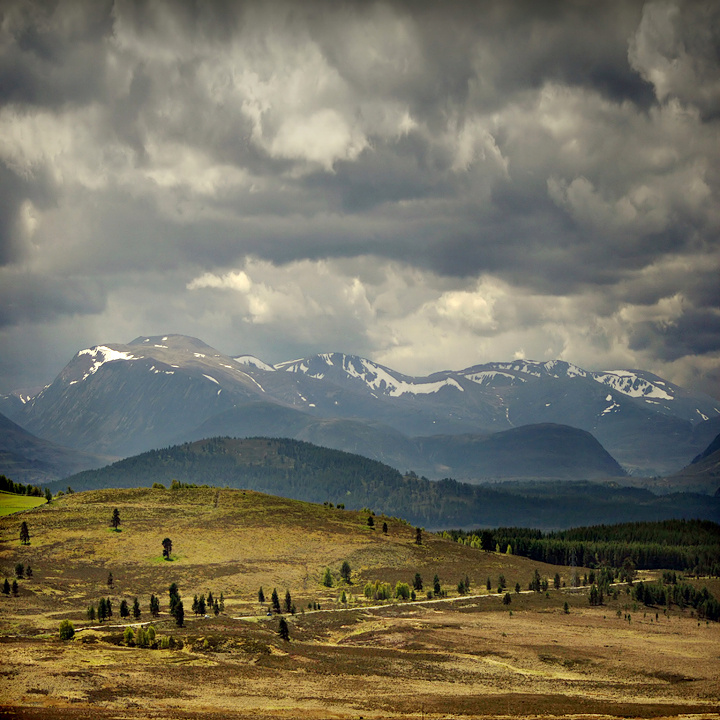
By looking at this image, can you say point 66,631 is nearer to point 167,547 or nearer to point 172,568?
point 172,568

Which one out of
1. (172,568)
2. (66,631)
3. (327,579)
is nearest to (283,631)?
(66,631)

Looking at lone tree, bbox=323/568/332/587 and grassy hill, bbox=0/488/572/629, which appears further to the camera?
lone tree, bbox=323/568/332/587

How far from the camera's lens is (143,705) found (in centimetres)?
6994

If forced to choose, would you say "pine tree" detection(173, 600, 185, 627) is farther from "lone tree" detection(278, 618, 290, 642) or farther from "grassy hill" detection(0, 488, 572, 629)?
"grassy hill" detection(0, 488, 572, 629)

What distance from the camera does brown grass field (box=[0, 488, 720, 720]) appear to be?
74.1 metres

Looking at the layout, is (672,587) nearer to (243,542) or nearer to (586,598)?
(586,598)

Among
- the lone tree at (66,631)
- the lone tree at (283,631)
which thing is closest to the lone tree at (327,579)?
the lone tree at (283,631)

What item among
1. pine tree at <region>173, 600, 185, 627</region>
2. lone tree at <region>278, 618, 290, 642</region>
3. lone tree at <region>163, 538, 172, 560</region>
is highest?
lone tree at <region>163, 538, 172, 560</region>

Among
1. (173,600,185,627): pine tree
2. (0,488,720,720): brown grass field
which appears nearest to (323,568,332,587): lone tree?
(0,488,720,720): brown grass field

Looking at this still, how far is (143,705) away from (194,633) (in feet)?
113

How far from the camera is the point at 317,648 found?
106 meters

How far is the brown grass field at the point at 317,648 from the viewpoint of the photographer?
7412 centimetres

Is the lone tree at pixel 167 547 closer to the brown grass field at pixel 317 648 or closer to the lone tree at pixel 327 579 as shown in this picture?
the brown grass field at pixel 317 648

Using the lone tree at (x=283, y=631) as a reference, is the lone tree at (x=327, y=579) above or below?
below
